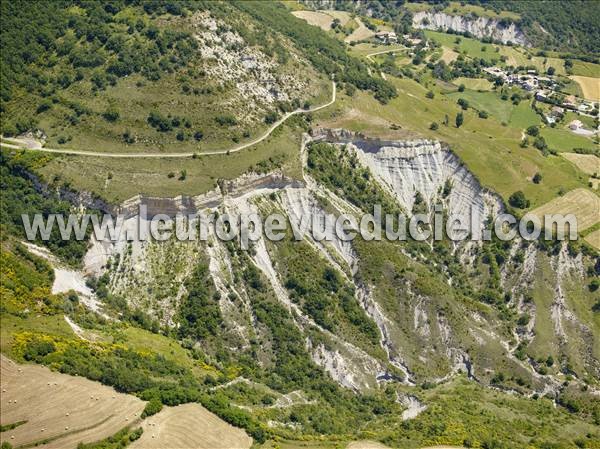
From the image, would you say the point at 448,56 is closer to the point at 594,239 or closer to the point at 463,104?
the point at 463,104

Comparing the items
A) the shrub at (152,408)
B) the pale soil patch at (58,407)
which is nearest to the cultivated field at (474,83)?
the shrub at (152,408)

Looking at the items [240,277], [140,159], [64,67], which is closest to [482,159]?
[240,277]

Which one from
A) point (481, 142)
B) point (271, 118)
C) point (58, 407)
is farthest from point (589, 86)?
point (58, 407)

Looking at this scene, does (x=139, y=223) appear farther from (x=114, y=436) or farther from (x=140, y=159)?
(x=114, y=436)

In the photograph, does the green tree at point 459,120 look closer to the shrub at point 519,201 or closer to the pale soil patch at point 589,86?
the shrub at point 519,201

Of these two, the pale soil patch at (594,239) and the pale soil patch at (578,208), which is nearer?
the pale soil patch at (594,239)

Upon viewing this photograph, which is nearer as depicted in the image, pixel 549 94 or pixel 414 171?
pixel 414 171
